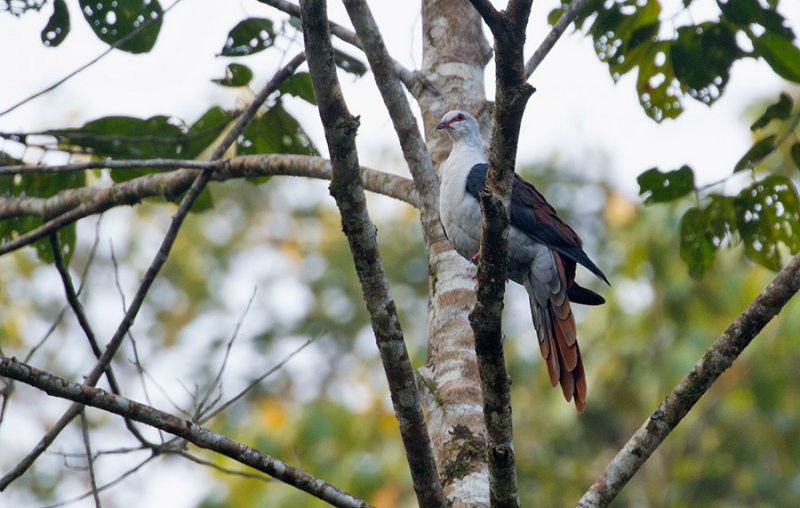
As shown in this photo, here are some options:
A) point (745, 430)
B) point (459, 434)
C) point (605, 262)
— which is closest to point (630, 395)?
point (745, 430)

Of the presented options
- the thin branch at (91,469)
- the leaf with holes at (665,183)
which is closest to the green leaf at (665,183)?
the leaf with holes at (665,183)

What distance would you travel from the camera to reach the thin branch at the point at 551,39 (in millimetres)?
3723

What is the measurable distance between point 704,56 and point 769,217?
2.38 ft

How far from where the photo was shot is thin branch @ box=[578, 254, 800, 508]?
8.00 feet

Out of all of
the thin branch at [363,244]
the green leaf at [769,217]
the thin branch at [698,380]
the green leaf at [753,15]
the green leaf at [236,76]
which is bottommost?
the thin branch at [698,380]

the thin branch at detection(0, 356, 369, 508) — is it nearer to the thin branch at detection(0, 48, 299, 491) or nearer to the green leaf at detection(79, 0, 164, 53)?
the thin branch at detection(0, 48, 299, 491)

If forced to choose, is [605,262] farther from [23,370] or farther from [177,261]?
[23,370]

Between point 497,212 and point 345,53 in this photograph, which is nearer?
point 497,212

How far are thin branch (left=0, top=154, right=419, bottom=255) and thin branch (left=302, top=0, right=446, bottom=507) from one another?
54.2 inches

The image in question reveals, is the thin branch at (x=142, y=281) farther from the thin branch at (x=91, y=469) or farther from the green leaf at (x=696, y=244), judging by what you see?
the green leaf at (x=696, y=244)

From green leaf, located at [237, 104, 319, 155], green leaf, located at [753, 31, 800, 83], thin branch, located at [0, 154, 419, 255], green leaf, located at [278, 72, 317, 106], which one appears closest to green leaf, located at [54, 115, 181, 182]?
thin branch, located at [0, 154, 419, 255]

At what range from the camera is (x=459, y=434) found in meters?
2.91

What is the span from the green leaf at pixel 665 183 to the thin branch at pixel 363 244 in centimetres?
183

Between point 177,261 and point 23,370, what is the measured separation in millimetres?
12437
